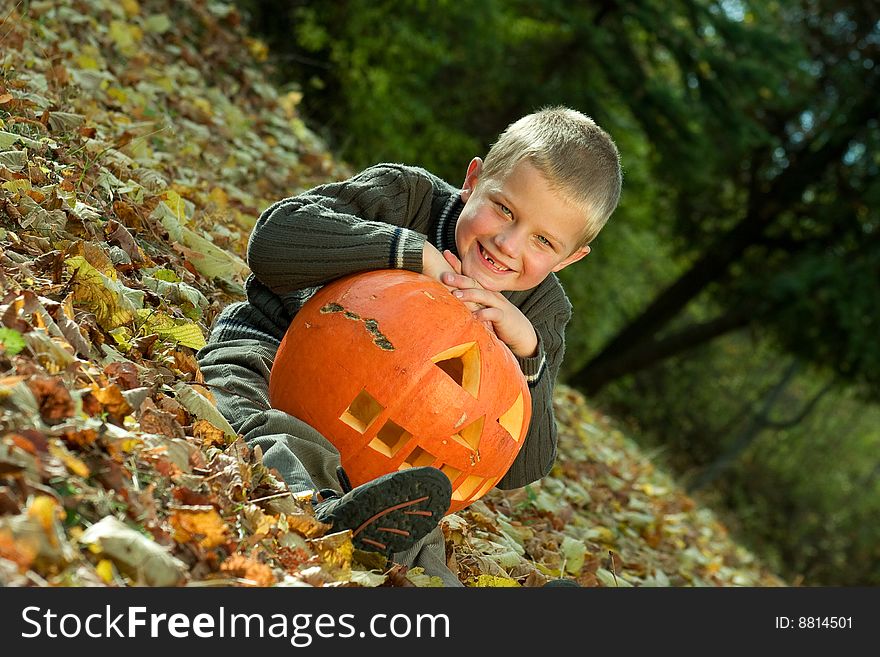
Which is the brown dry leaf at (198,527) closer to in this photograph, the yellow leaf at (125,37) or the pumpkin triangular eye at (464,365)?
the pumpkin triangular eye at (464,365)

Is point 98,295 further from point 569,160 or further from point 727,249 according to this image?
point 727,249

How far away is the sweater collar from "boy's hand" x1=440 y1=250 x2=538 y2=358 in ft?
0.58

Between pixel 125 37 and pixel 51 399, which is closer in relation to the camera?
pixel 51 399

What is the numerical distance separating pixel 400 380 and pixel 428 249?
50 cm

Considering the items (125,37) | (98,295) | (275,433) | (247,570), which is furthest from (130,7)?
(247,570)

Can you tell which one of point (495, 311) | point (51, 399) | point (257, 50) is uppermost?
point (495, 311)

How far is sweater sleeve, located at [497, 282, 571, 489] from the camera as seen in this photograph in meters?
3.46

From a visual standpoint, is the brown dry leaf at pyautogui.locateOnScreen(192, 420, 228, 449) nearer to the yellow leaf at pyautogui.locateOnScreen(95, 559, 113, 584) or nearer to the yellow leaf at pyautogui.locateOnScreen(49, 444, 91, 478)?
the yellow leaf at pyautogui.locateOnScreen(49, 444, 91, 478)

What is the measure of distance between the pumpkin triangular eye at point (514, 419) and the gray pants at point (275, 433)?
370 millimetres

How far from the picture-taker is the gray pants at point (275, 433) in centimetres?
280

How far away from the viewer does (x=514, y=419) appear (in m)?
3.17

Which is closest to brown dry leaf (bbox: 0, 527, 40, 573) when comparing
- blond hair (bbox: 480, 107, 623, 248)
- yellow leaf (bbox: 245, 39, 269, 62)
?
blond hair (bbox: 480, 107, 623, 248)

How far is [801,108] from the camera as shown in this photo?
1268cm
